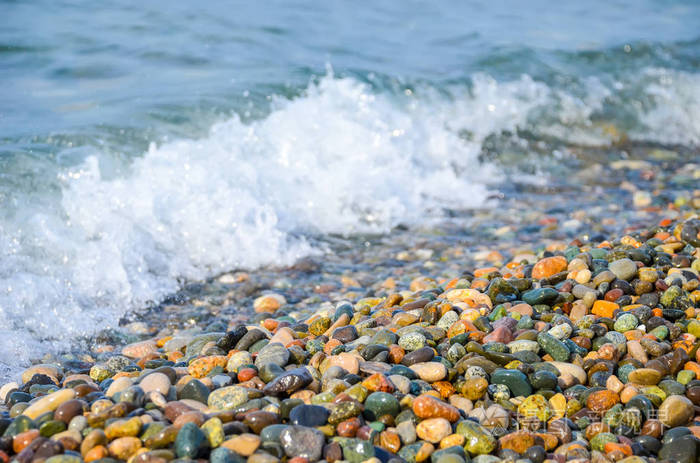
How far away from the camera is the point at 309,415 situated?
7.30 feet

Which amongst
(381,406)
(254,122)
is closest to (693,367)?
(381,406)

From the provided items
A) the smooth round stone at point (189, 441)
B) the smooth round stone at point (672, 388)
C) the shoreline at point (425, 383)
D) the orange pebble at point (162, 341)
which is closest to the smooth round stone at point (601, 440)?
the shoreline at point (425, 383)

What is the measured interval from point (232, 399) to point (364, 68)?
6190 mm

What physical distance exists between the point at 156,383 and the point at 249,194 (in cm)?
292

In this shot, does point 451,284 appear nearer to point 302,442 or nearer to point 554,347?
point 554,347

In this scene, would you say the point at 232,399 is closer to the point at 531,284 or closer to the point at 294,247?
the point at 531,284

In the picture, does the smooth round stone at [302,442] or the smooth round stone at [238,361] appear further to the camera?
the smooth round stone at [238,361]

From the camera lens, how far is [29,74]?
7.10 meters

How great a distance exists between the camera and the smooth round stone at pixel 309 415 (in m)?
2.21

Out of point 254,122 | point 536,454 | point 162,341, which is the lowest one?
point 162,341

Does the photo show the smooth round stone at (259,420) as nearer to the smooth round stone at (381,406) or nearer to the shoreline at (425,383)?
the shoreline at (425,383)

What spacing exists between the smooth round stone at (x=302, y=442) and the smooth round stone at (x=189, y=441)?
258 millimetres

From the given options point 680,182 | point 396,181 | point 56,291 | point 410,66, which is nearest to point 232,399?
point 56,291

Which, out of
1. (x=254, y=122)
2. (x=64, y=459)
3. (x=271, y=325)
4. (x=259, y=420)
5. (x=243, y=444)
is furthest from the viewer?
(x=254, y=122)
